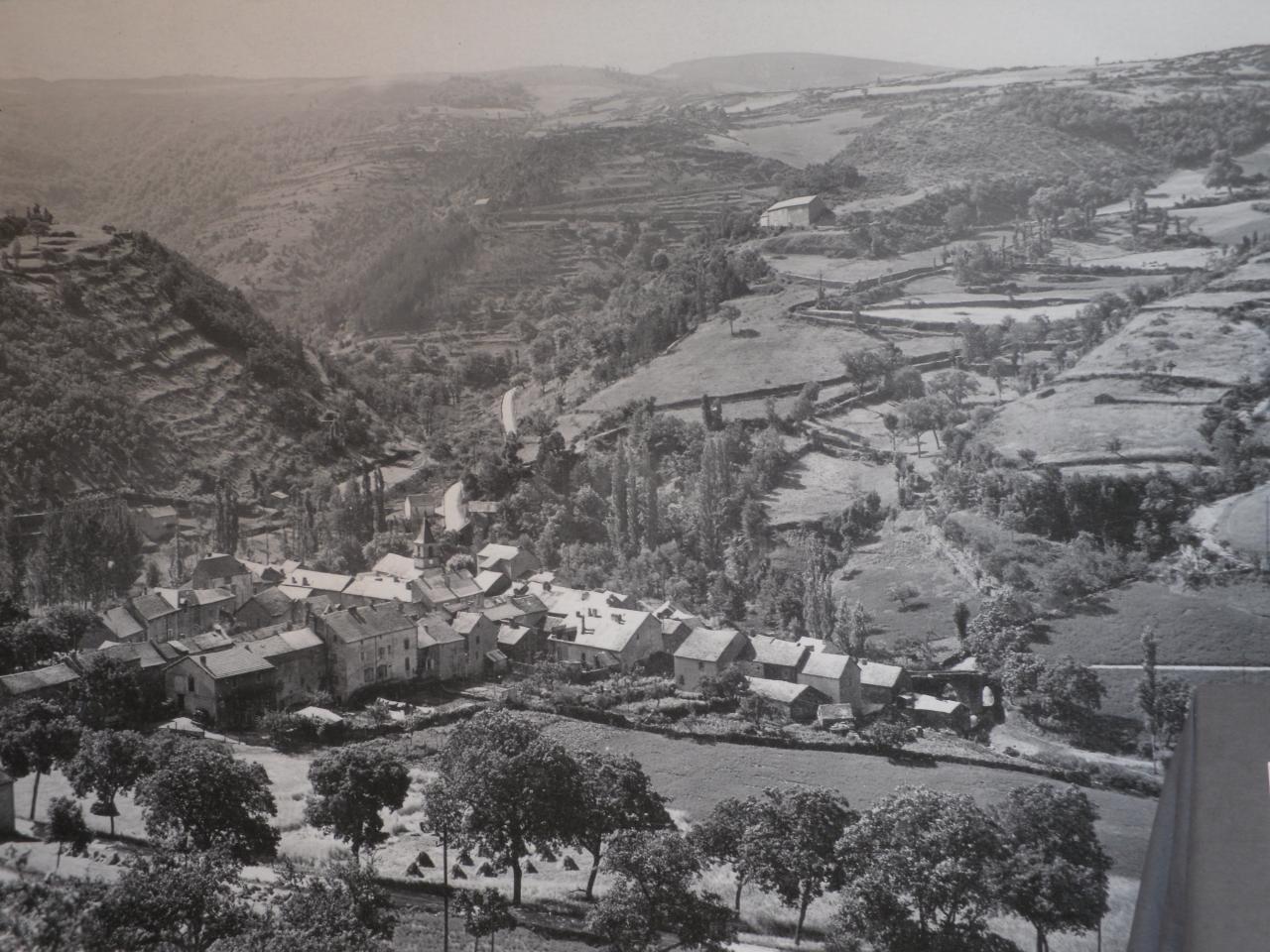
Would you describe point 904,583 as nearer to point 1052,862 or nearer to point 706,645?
point 706,645

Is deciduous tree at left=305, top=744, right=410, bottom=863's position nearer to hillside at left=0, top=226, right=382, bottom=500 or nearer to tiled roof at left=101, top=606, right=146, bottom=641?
tiled roof at left=101, top=606, right=146, bottom=641

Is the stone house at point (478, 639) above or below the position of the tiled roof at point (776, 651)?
below

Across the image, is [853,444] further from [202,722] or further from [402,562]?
[202,722]

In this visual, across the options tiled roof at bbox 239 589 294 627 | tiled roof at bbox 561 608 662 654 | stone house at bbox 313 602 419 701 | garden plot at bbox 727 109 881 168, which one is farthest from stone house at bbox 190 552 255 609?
garden plot at bbox 727 109 881 168

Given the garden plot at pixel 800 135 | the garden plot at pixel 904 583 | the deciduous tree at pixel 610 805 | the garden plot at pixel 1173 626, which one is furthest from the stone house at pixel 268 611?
the garden plot at pixel 800 135

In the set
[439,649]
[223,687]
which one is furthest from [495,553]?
[223,687]

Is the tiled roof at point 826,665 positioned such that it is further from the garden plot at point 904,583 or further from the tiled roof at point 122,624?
the tiled roof at point 122,624
